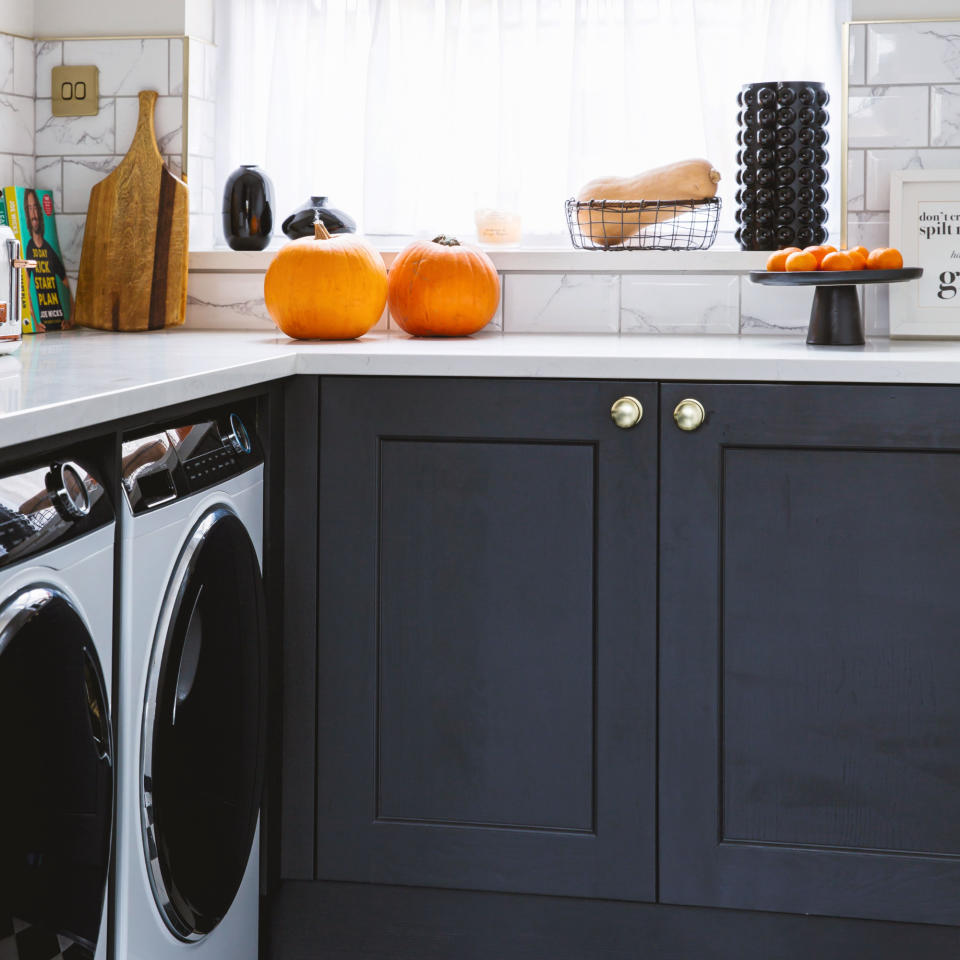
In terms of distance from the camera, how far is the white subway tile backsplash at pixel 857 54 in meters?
2.26

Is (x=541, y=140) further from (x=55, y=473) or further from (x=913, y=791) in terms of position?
(x=55, y=473)

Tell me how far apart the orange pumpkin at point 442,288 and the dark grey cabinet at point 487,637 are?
1.34 feet

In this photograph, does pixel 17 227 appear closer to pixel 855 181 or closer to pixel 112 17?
pixel 112 17

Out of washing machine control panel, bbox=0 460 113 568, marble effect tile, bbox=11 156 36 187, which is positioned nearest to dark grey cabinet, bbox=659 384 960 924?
washing machine control panel, bbox=0 460 113 568

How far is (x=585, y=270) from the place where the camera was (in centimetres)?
237

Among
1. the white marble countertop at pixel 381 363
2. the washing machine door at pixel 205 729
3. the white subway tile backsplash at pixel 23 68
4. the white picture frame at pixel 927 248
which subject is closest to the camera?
the white marble countertop at pixel 381 363

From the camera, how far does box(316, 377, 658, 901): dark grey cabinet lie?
170cm

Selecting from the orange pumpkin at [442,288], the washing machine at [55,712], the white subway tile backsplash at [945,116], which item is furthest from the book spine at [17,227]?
the white subway tile backsplash at [945,116]

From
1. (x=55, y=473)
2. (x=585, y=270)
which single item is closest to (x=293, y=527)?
(x=55, y=473)

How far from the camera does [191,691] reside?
139 cm

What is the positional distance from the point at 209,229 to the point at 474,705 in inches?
55.7

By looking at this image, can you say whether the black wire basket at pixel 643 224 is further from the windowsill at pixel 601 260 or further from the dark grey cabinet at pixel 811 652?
the dark grey cabinet at pixel 811 652

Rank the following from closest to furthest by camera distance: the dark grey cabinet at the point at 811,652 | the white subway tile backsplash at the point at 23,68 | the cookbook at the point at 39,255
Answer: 1. the dark grey cabinet at the point at 811,652
2. the cookbook at the point at 39,255
3. the white subway tile backsplash at the point at 23,68

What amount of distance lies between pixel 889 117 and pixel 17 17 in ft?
6.03
